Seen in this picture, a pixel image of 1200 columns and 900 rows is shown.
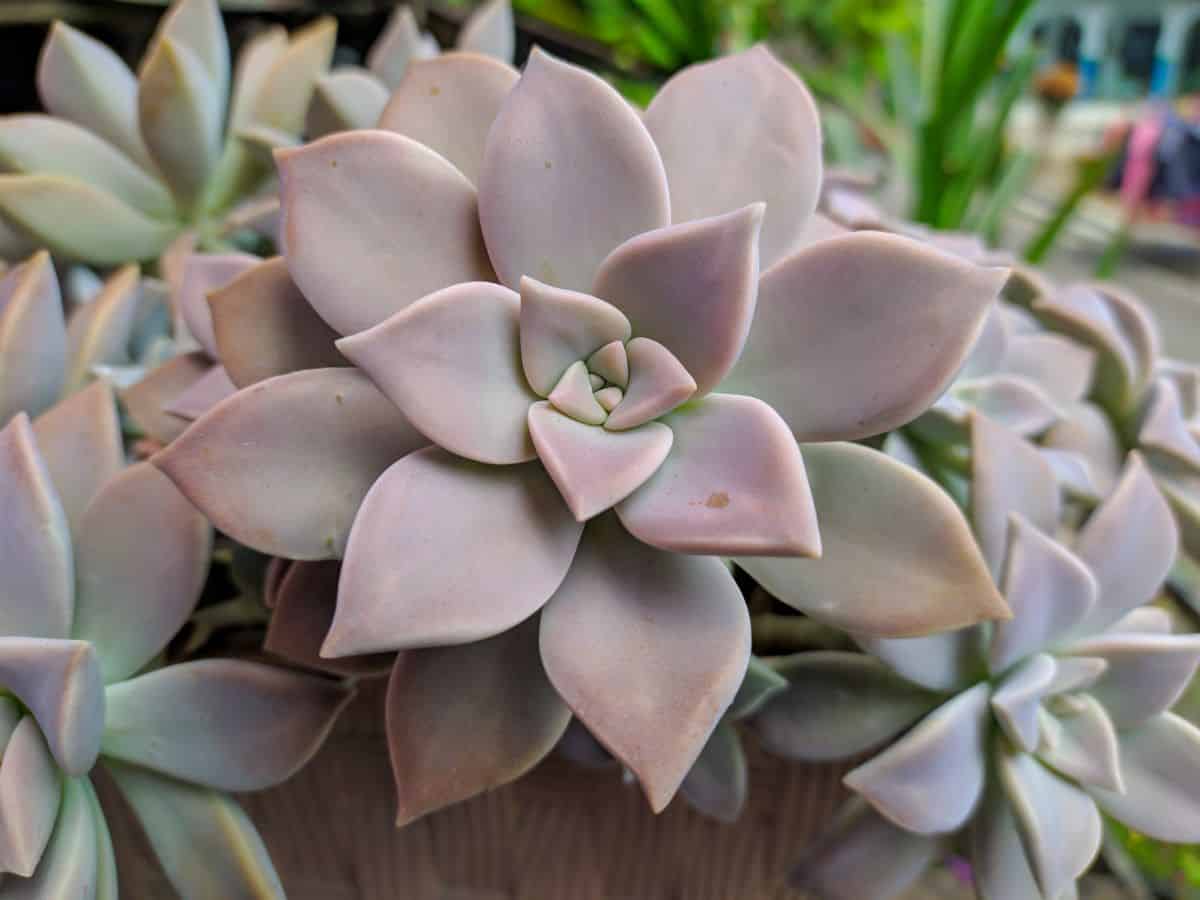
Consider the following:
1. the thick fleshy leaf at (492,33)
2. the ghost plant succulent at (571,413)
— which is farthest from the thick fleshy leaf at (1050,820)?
the thick fleshy leaf at (492,33)

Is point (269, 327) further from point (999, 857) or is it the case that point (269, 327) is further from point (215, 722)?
point (999, 857)

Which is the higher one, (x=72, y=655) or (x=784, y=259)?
(x=784, y=259)

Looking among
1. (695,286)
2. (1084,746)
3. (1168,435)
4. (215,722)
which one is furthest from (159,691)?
(1168,435)

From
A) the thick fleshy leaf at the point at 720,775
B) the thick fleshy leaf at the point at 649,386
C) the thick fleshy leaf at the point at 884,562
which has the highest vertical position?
the thick fleshy leaf at the point at 649,386

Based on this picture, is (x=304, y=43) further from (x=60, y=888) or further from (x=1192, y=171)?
(x=1192, y=171)

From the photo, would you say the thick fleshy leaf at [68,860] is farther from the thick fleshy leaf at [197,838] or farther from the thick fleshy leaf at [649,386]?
the thick fleshy leaf at [649,386]

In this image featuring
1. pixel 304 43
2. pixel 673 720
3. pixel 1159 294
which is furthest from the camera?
pixel 1159 294

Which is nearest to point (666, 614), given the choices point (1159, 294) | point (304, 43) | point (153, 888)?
point (153, 888)
